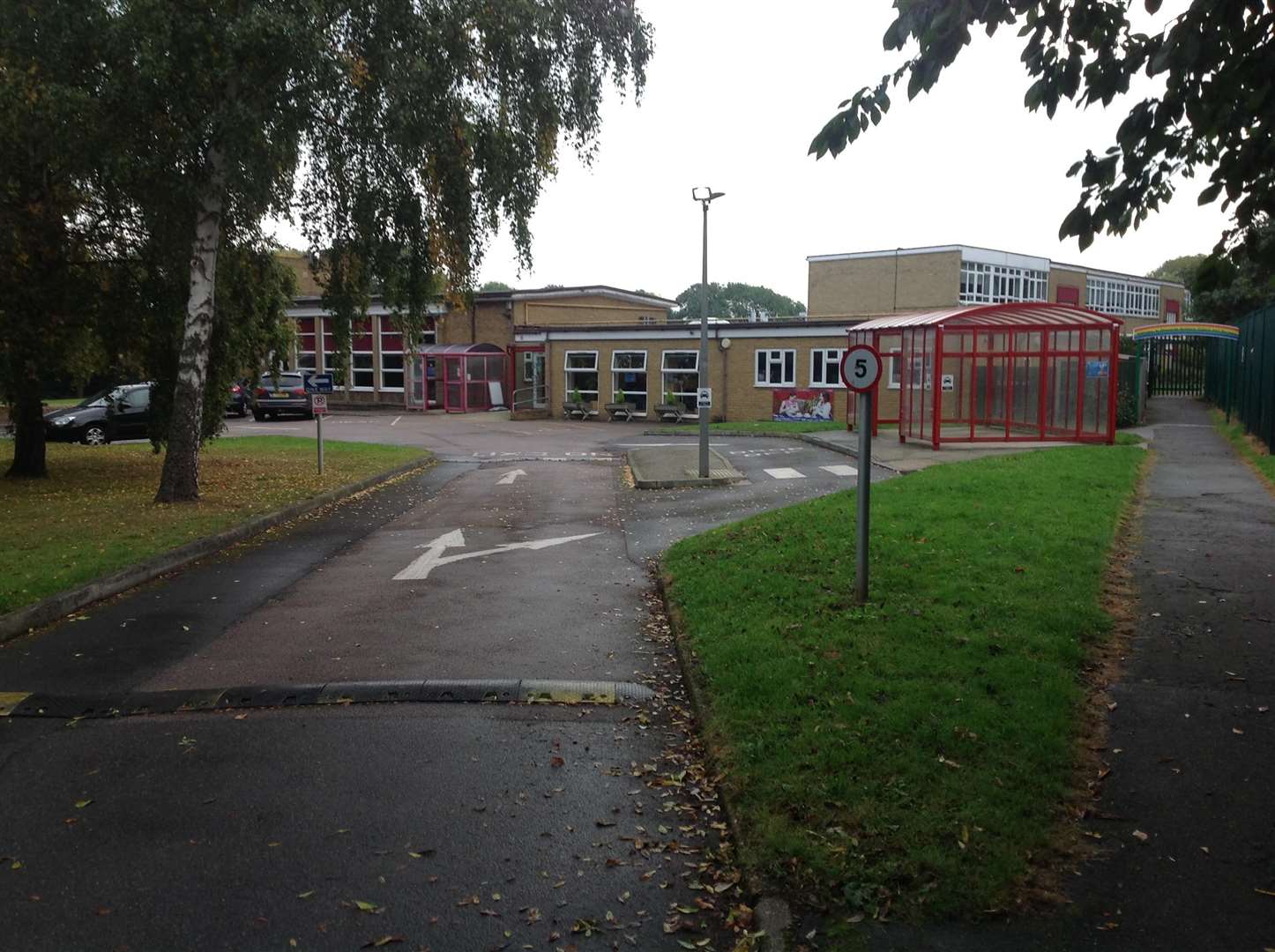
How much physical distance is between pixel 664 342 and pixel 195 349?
28139 millimetres

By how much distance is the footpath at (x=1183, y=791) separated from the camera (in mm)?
3523

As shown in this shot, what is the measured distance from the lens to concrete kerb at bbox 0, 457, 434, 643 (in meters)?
8.07

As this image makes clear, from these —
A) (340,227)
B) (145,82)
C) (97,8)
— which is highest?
(97,8)

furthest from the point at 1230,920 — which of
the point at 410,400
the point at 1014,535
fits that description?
the point at 410,400

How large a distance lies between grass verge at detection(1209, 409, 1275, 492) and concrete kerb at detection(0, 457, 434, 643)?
12.5 meters

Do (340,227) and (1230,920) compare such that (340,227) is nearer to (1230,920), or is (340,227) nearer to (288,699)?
(288,699)

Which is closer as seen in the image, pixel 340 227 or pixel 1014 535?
pixel 1014 535

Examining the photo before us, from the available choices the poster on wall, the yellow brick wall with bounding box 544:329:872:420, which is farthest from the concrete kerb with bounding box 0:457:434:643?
the yellow brick wall with bounding box 544:329:872:420

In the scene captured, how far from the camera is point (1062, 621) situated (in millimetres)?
6910

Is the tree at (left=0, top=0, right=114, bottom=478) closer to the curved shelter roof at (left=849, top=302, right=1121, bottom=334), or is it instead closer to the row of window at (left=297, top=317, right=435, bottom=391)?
the curved shelter roof at (left=849, top=302, right=1121, bottom=334)

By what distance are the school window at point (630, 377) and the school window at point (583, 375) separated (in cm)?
93

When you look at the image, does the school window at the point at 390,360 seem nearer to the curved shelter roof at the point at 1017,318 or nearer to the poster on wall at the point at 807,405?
the poster on wall at the point at 807,405

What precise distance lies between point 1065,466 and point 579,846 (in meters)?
13.2

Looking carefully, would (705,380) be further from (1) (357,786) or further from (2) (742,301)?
(2) (742,301)
